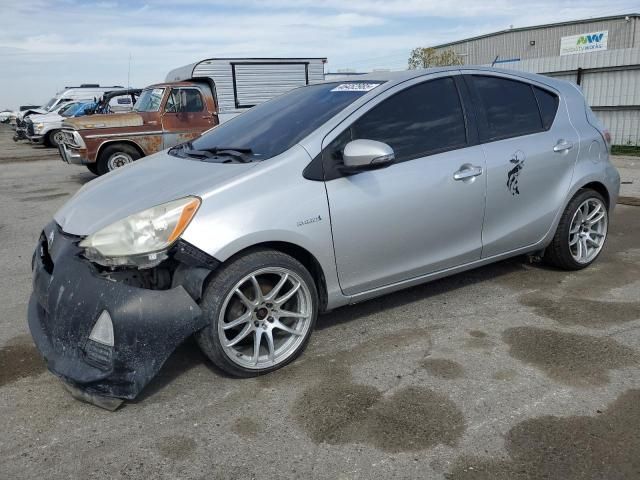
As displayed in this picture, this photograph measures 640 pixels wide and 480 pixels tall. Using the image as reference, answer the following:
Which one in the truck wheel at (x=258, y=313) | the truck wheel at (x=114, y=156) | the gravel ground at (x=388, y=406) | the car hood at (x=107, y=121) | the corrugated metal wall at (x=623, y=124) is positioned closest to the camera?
the gravel ground at (x=388, y=406)

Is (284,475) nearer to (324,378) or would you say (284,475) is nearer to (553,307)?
(324,378)

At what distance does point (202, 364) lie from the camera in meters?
3.44

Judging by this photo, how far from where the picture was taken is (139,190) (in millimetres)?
3326

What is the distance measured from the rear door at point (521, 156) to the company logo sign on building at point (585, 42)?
38.4 meters

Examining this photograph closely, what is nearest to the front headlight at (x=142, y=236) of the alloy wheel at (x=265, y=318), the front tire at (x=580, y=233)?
the alloy wheel at (x=265, y=318)

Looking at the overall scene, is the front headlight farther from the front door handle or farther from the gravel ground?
the front door handle

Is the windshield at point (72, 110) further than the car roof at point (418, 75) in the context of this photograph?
Yes

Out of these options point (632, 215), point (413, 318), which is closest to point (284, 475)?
point (413, 318)

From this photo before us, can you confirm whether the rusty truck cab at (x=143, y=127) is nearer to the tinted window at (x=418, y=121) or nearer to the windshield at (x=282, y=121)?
the windshield at (x=282, y=121)

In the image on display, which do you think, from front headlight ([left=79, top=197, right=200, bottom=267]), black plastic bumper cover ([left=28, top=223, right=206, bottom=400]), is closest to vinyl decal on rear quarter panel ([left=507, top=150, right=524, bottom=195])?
front headlight ([left=79, top=197, right=200, bottom=267])

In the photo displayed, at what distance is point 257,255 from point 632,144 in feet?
44.8

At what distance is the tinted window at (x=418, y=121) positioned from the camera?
3617 mm

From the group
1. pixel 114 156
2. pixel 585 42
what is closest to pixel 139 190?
pixel 114 156

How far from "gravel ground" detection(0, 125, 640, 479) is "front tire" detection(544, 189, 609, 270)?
495 mm
